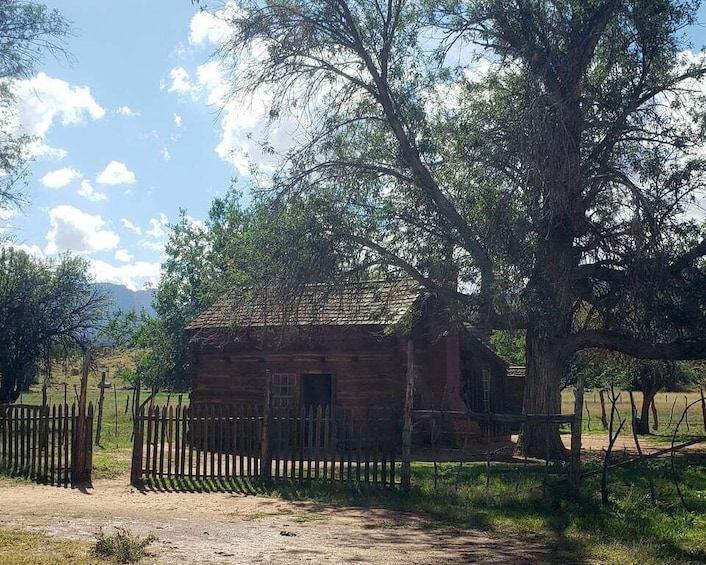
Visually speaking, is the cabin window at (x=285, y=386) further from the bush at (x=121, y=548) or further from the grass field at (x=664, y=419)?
the bush at (x=121, y=548)

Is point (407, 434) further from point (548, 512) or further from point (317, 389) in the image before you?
point (317, 389)

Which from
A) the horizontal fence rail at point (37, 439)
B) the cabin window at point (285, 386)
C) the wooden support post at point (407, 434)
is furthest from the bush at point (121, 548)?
the cabin window at point (285, 386)

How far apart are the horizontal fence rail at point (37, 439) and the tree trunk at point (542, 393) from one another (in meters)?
10.4

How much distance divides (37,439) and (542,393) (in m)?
11.5

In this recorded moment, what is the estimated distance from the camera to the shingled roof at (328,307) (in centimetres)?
1872

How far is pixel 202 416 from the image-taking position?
47.4ft

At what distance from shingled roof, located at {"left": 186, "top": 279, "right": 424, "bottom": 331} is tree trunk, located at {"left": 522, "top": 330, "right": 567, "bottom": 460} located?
344cm

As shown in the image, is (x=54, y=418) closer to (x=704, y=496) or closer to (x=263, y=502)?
(x=263, y=502)

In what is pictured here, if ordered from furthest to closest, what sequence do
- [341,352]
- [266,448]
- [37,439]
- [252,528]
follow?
[341,352], [37,439], [266,448], [252,528]

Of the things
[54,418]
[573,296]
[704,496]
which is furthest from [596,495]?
[54,418]

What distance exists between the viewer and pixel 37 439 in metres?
15.0

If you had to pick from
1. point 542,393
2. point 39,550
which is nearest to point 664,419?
point 542,393

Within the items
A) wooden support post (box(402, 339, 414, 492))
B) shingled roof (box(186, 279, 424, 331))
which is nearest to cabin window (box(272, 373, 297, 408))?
shingled roof (box(186, 279, 424, 331))

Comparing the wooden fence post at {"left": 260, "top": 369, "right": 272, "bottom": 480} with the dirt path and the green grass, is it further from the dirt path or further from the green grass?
the green grass
